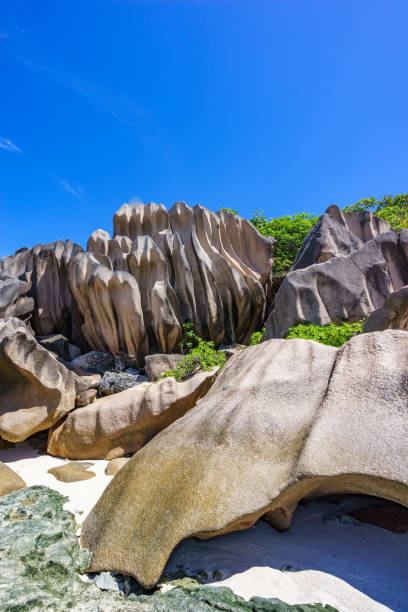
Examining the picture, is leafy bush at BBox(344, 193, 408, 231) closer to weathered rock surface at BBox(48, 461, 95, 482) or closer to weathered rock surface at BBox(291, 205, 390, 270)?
weathered rock surface at BBox(291, 205, 390, 270)

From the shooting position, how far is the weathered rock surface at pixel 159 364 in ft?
23.7

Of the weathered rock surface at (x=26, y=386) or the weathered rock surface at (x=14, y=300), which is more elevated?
the weathered rock surface at (x=14, y=300)

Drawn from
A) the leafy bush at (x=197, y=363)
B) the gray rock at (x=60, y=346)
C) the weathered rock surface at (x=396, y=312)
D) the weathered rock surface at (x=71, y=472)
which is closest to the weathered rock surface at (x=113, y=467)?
the weathered rock surface at (x=71, y=472)

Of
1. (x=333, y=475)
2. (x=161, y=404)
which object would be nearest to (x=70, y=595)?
(x=333, y=475)

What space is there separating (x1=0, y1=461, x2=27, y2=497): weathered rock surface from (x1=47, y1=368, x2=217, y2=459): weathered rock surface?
1.12 m

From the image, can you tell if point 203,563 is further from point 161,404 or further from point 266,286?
Answer: point 266,286

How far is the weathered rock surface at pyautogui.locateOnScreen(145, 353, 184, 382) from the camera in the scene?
23.7 feet

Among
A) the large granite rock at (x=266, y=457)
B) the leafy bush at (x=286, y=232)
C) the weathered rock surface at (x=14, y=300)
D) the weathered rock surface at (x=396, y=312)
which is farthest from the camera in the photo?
the leafy bush at (x=286, y=232)

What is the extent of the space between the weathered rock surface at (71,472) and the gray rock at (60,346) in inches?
214

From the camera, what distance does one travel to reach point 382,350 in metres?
2.46

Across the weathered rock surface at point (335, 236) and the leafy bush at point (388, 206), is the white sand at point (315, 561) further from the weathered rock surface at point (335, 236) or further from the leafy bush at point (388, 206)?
the leafy bush at point (388, 206)

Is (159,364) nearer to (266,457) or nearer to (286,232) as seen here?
(266,457)

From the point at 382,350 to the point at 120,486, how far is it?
2449 mm

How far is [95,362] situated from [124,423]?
4363 millimetres
